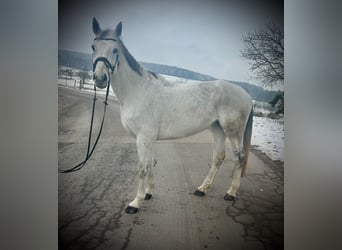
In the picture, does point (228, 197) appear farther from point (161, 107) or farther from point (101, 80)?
point (101, 80)

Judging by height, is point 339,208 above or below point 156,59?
below

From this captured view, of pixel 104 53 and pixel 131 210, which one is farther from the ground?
pixel 104 53

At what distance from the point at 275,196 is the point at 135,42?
131cm

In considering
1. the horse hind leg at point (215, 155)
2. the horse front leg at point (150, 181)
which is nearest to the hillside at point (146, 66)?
the horse hind leg at point (215, 155)

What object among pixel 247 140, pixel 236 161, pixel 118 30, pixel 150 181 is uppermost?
pixel 118 30

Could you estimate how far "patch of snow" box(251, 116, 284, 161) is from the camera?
1.63 meters

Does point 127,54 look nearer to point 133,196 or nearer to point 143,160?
point 143,160

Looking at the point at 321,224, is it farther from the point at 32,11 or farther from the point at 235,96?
the point at 32,11

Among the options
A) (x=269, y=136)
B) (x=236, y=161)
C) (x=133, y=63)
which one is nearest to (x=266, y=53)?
(x=269, y=136)

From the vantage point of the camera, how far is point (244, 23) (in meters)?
1.63

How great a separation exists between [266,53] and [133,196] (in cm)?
123

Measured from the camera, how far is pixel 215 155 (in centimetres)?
161

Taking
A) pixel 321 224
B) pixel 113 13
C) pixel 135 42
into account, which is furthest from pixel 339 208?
pixel 113 13

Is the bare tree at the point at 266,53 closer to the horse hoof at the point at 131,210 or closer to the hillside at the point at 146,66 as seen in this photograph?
the hillside at the point at 146,66
